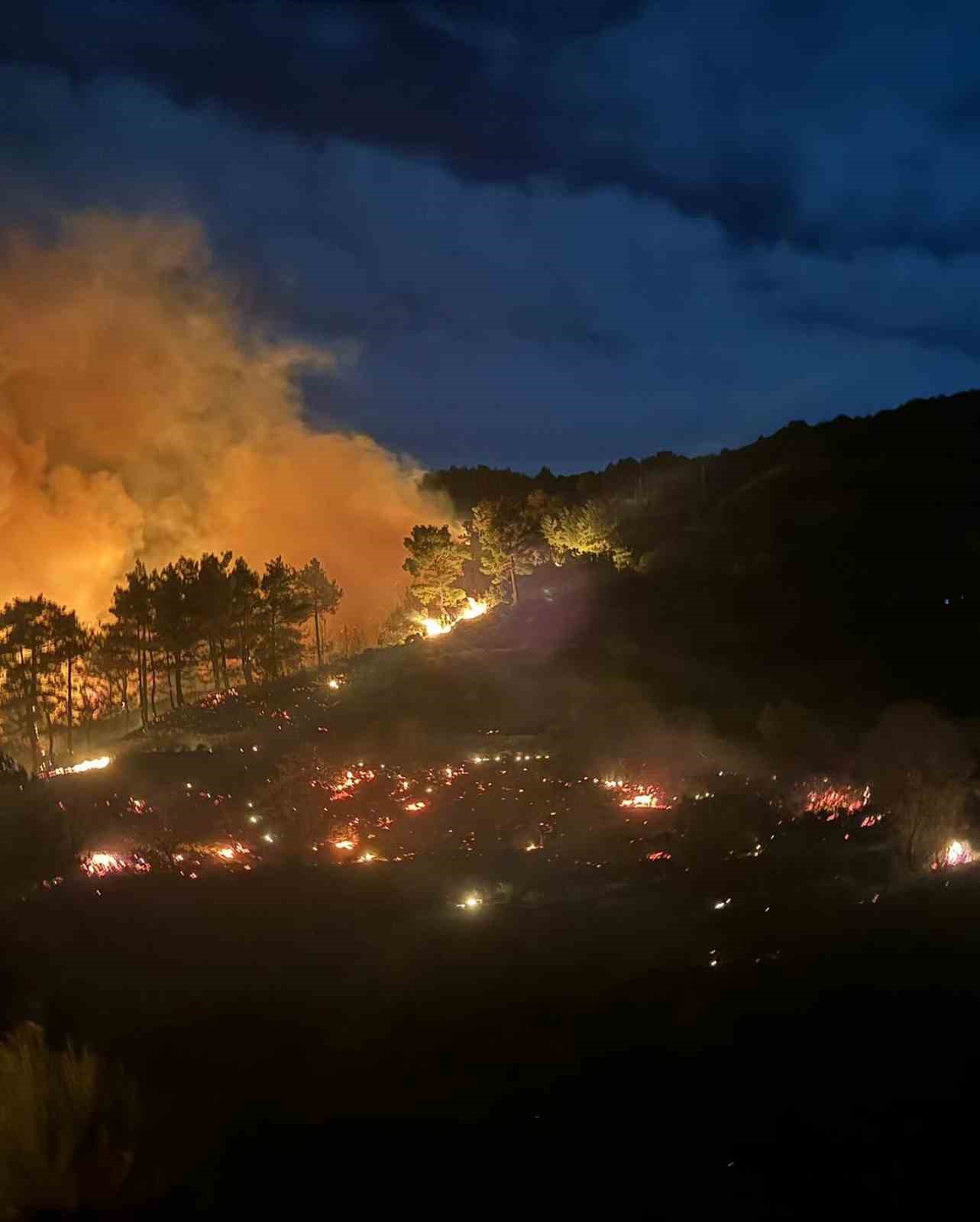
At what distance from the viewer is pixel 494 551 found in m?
46.9

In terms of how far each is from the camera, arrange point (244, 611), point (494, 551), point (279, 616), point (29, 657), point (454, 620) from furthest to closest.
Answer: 1. point (494, 551)
2. point (454, 620)
3. point (279, 616)
4. point (244, 611)
5. point (29, 657)

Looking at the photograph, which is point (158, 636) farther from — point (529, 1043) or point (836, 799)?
point (529, 1043)

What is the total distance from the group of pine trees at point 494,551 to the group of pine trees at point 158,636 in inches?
178

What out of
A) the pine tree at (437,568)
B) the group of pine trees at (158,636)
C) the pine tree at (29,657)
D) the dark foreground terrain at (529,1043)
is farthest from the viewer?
the pine tree at (437,568)

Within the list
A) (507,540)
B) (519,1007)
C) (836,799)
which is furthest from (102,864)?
(507,540)

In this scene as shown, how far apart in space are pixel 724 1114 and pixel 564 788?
40.0ft

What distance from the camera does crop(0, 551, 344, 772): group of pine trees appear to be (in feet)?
122

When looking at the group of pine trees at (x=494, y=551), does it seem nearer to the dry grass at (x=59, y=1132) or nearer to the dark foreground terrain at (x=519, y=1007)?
the dark foreground terrain at (x=519, y=1007)

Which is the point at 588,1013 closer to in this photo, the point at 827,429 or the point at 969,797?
the point at 969,797

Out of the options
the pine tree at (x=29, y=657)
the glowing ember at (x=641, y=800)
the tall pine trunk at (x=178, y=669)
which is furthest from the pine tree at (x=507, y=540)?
the glowing ember at (x=641, y=800)

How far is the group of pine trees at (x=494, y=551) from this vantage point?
4409cm

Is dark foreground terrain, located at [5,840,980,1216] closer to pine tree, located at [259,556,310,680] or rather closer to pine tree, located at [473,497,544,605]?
pine tree, located at [259,556,310,680]

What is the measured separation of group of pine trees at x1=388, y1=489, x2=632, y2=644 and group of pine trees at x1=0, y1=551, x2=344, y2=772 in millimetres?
4515

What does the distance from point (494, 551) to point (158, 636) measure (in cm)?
1552
